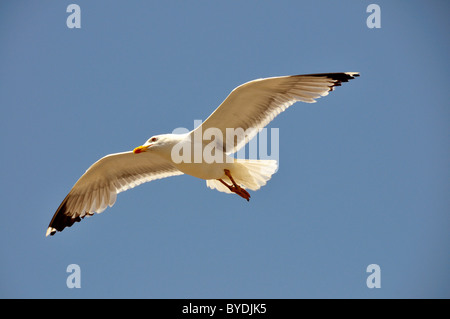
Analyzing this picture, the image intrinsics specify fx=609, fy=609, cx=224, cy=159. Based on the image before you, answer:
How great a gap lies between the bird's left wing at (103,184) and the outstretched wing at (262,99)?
143cm

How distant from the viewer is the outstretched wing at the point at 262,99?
22.9 feet

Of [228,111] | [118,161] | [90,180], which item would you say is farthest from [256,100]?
[90,180]

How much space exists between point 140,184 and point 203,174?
1640 mm

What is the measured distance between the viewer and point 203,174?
283 inches

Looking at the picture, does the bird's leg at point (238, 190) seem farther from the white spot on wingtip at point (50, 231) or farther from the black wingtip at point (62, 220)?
the white spot on wingtip at point (50, 231)

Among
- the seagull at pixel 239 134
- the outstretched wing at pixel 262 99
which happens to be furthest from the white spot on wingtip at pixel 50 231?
the outstretched wing at pixel 262 99

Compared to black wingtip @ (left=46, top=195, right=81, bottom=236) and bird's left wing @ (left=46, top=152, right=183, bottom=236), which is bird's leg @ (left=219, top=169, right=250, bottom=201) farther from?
black wingtip @ (left=46, top=195, right=81, bottom=236)

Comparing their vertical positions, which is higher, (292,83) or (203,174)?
(292,83)

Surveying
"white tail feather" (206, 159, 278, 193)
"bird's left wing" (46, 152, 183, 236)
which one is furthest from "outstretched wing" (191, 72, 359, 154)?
"bird's left wing" (46, 152, 183, 236)

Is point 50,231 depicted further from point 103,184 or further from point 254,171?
point 254,171
